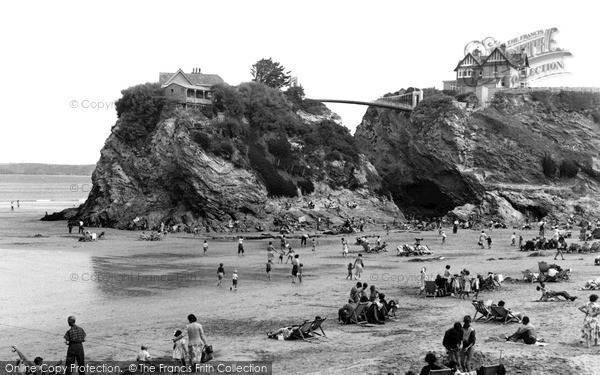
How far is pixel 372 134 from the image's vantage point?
99.0 meters

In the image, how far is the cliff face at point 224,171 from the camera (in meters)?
67.2

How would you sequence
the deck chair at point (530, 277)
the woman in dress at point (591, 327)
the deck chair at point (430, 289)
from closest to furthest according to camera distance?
1. the woman in dress at point (591, 327)
2. the deck chair at point (430, 289)
3. the deck chair at point (530, 277)

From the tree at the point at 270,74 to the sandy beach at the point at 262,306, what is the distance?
50542mm

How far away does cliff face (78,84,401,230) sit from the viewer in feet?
220

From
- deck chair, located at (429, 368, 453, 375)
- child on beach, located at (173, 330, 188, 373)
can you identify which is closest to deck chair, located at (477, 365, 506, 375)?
deck chair, located at (429, 368, 453, 375)

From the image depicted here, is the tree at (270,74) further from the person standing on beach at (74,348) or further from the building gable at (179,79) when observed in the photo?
the person standing on beach at (74,348)

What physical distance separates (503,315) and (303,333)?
5.98 m

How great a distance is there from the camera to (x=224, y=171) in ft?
224

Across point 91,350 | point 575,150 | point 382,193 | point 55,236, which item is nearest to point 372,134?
point 382,193

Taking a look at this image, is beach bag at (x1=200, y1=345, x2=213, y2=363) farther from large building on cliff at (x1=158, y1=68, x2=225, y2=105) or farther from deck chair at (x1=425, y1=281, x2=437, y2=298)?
large building on cliff at (x1=158, y1=68, x2=225, y2=105)

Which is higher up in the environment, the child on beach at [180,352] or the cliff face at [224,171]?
the cliff face at [224,171]

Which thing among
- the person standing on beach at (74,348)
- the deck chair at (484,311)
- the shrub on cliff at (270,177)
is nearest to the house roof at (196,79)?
the shrub on cliff at (270,177)

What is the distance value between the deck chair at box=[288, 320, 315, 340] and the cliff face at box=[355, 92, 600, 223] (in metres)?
58.8

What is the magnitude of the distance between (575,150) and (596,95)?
36.5 feet
